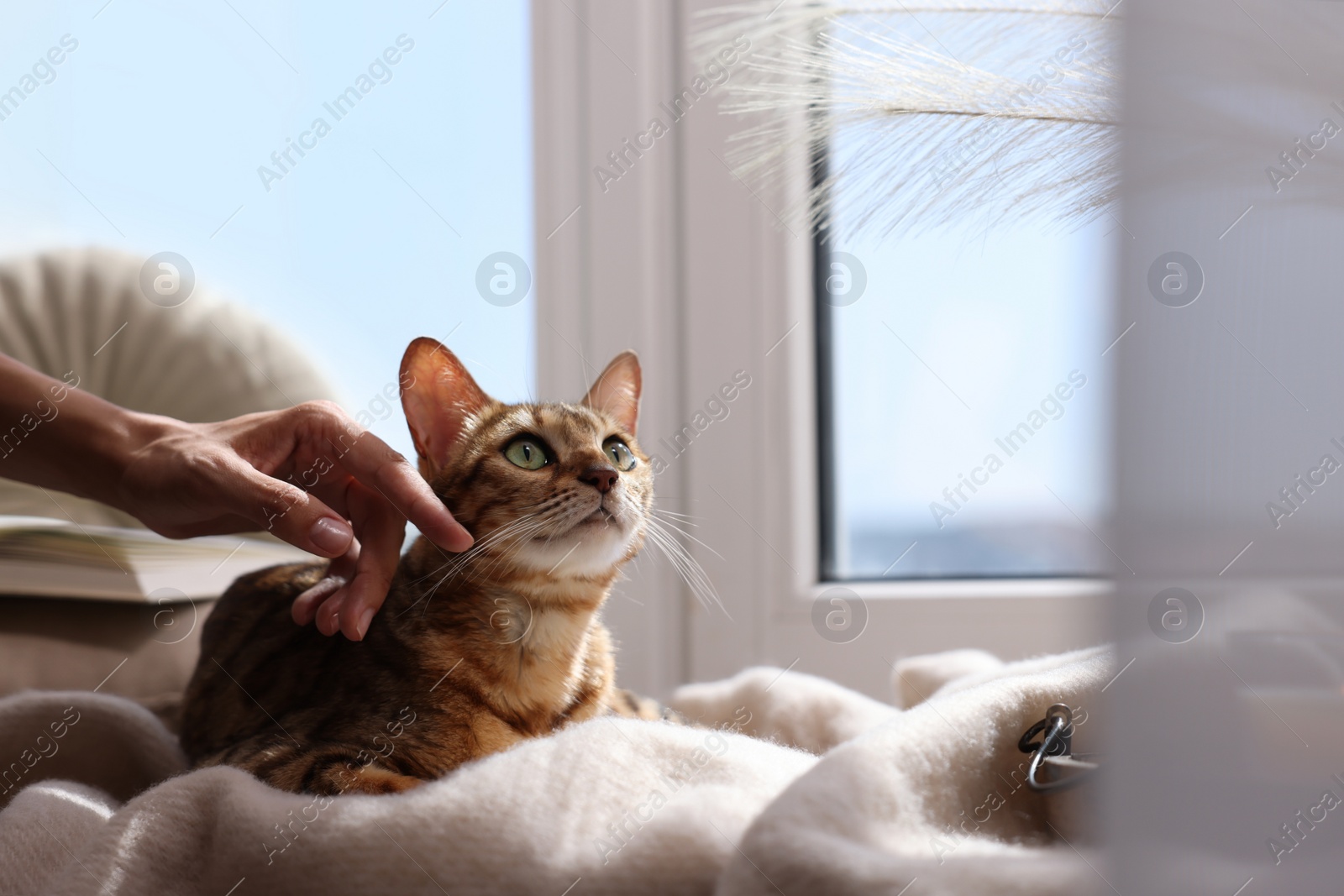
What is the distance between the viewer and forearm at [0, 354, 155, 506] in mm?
768

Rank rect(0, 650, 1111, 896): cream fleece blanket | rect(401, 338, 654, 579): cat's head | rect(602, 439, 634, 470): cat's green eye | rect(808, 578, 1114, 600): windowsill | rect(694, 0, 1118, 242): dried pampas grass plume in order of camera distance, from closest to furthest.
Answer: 1. rect(0, 650, 1111, 896): cream fleece blanket
2. rect(694, 0, 1118, 242): dried pampas grass plume
3. rect(401, 338, 654, 579): cat's head
4. rect(602, 439, 634, 470): cat's green eye
5. rect(808, 578, 1114, 600): windowsill

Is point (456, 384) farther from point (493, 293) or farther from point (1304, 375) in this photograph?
point (1304, 375)

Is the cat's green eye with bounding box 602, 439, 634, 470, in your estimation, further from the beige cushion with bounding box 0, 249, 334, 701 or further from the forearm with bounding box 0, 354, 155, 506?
the beige cushion with bounding box 0, 249, 334, 701

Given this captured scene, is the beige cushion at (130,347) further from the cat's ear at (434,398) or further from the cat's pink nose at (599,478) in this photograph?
the cat's pink nose at (599,478)

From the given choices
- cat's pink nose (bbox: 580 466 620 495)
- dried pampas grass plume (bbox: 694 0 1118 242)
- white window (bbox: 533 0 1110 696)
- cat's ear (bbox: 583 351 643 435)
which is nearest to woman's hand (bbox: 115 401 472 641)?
cat's pink nose (bbox: 580 466 620 495)

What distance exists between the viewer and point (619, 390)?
0.93m

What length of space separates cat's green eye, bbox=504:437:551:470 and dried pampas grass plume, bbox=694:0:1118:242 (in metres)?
0.32

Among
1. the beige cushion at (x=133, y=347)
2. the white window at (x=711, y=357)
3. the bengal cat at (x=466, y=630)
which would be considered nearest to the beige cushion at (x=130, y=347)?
the beige cushion at (x=133, y=347)

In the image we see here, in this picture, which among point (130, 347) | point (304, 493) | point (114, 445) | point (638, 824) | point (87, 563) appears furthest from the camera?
point (130, 347)

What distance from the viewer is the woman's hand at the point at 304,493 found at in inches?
26.0

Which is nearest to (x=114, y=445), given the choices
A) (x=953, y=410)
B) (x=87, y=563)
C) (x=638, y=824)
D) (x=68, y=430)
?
(x=68, y=430)

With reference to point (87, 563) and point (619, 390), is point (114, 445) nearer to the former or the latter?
point (87, 563)

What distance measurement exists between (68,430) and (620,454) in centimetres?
48

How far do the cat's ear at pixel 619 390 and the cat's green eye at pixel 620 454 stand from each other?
0.06 meters
